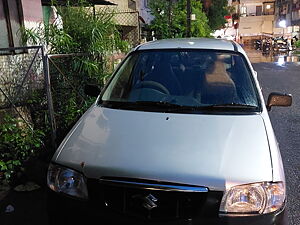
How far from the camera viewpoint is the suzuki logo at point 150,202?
2.04 m

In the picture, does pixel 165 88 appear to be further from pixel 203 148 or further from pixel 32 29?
pixel 32 29

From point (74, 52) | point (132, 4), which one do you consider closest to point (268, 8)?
point (132, 4)

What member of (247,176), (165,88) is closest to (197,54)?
(165,88)

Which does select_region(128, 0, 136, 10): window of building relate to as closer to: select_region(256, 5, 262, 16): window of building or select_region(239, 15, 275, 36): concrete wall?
select_region(239, 15, 275, 36): concrete wall

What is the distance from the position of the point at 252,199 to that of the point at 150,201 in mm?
646

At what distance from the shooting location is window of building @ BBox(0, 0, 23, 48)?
5.22 metres

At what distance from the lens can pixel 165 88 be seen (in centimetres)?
335

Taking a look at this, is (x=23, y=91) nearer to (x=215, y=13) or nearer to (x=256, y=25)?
(x=215, y=13)

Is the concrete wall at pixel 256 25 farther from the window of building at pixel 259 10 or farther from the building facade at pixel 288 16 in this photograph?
the building facade at pixel 288 16

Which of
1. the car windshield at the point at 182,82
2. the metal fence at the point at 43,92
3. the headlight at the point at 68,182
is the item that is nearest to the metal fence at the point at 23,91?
the metal fence at the point at 43,92

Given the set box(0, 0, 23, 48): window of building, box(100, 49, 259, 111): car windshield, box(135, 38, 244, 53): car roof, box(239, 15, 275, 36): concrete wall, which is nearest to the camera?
box(100, 49, 259, 111): car windshield

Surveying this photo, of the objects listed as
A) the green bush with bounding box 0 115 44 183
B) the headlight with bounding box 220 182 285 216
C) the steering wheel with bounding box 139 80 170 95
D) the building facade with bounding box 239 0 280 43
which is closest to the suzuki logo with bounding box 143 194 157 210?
the headlight with bounding box 220 182 285 216

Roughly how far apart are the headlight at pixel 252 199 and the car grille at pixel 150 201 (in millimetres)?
178

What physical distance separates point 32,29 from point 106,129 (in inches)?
148
